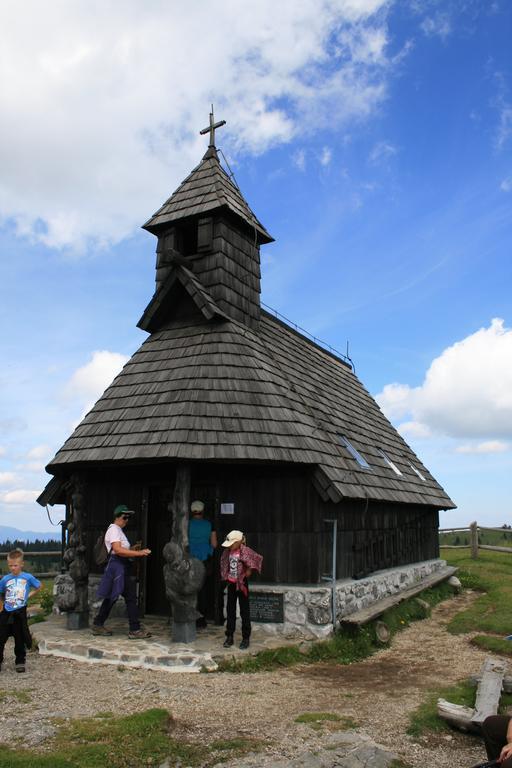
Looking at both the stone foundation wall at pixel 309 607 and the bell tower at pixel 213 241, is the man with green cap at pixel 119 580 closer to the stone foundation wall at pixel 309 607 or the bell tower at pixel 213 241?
the stone foundation wall at pixel 309 607

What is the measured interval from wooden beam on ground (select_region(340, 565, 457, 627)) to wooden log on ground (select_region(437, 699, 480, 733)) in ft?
10.7

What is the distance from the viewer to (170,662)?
7.40 m

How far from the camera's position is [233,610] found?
25.8ft

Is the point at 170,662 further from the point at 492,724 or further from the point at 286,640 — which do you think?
the point at 492,724

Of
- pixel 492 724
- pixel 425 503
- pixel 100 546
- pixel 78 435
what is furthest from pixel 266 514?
pixel 425 503

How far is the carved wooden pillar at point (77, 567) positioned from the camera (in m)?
9.15

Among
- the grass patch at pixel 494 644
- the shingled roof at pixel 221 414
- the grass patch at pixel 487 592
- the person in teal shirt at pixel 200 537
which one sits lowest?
the grass patch at pixel 487 592

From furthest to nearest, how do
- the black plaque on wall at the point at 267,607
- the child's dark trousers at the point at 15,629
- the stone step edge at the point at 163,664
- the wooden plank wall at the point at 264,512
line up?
the wooden plank wall at the point at 264,512 < the black plaque on wall at the point at 267,607 < the stone step edge at the point at 163,664 < the child's dark trousers at the point at 15,629

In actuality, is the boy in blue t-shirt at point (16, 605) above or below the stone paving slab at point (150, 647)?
above

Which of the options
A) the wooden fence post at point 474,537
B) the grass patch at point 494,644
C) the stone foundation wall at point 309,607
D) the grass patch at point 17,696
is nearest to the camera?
the grass patch at point 17,696

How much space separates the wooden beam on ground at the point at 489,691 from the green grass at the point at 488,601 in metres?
2.12

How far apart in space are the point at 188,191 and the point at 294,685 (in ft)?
32.9

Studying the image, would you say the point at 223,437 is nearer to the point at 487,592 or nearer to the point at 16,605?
the point at 16,605

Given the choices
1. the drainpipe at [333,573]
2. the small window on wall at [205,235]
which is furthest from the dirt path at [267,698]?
the small window on wall at [205,235]
